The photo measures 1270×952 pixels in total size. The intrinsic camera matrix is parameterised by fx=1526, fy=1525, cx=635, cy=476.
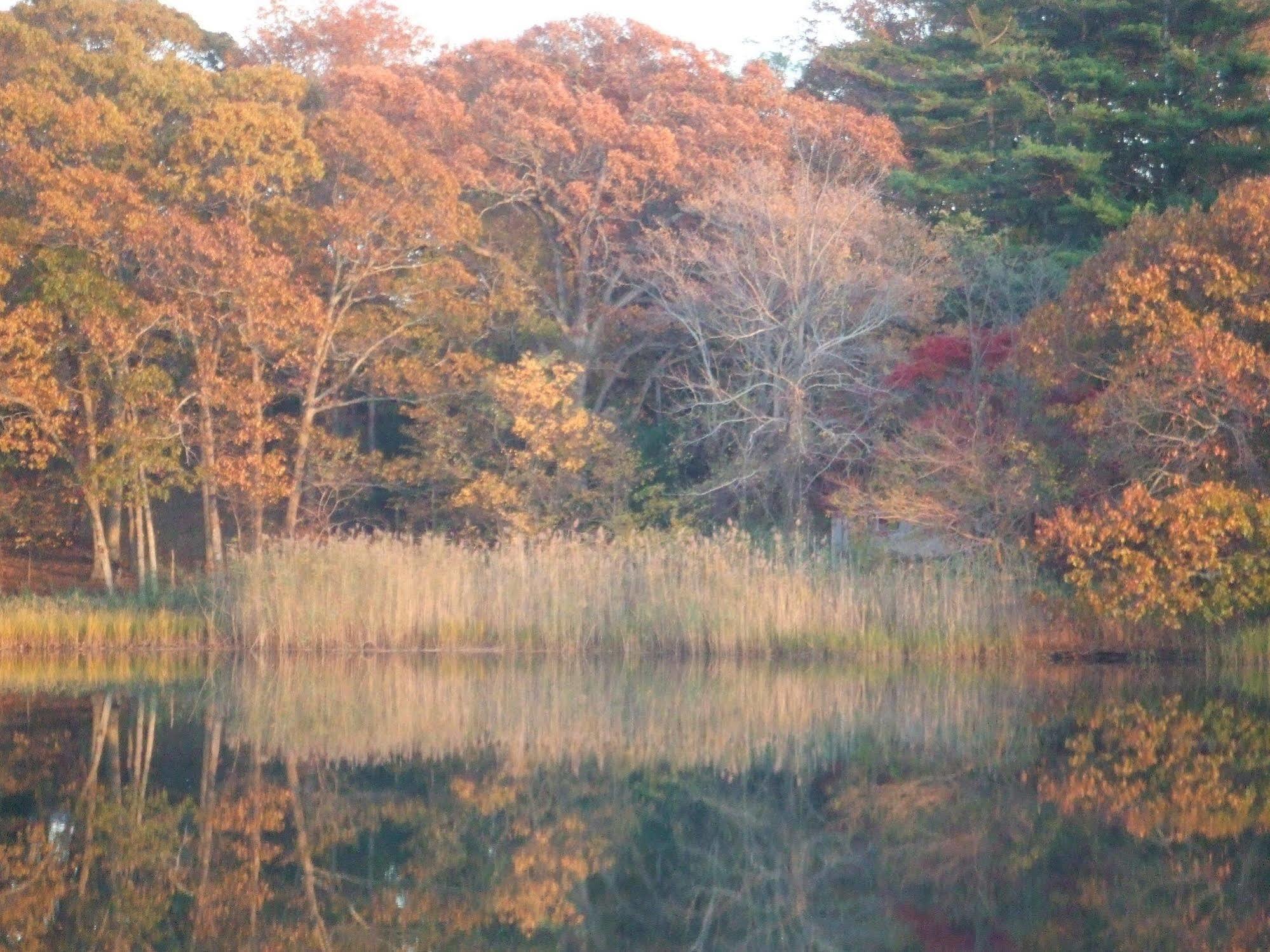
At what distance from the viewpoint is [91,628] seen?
17.3 metres

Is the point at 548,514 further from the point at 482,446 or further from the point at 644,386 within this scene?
the point at 644,386

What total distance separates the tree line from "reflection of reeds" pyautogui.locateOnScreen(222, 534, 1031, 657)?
1.15 m

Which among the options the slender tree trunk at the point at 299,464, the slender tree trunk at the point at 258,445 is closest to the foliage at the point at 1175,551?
the slender tree trunk at the point at 258,445

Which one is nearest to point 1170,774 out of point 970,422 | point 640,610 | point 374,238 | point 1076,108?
point 640,610

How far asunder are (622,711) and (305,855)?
198 inches

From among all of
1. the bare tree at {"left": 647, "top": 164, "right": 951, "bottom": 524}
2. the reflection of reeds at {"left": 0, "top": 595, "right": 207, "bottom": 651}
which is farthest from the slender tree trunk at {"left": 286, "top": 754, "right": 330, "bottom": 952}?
the bare tree at {"left": 647, "top": 164, "right": 951, "bottom": 524}

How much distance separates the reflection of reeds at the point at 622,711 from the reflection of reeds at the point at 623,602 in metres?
0.45

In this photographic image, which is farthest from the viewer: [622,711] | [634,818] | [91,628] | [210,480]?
[210,480]

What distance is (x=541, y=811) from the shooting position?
8.47 m

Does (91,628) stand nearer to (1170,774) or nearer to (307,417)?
(307,417)

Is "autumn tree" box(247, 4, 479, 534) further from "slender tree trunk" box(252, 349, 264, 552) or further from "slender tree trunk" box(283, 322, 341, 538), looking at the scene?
"slender tree trunk" box(252, 349, 264, 552)

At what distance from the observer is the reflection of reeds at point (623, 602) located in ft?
52.1

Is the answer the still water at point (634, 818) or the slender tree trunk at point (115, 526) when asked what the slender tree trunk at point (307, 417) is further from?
the still water at point (634, 818)

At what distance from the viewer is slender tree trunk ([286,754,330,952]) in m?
6.22
